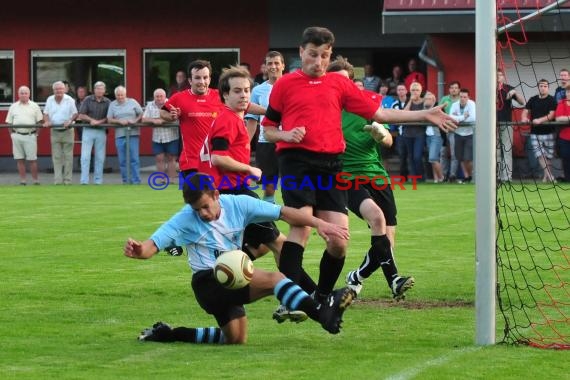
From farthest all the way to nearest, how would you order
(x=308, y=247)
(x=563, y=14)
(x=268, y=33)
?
(x=268, y=33)
(x=563, y=14)
(x=308, y=247)

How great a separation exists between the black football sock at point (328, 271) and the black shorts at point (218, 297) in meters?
1.23

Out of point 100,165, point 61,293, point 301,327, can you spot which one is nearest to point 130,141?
point 100,165

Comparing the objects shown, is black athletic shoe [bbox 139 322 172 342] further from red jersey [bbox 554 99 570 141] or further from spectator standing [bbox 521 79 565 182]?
spectator standing [bbox 521 79 565 182]

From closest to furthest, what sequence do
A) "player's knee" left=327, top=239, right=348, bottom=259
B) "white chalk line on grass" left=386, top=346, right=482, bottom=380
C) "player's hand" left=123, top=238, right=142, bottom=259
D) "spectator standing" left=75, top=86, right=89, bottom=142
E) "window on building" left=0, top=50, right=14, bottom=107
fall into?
1. "white chalk line on grass" left=386, top=346, right=482, bottom=380
2. "player's hand" left=123, top=238, right=142, bottom=259
3. "player's knee" left=327, top=239, right=348, bottom=259
4. "spectator standing" left=75, top=86, right=89, bottom=142
5. "window on building" left=0, top=50, right=14, bottom=107

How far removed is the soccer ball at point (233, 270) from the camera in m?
7.75

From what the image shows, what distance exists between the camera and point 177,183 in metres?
26.0

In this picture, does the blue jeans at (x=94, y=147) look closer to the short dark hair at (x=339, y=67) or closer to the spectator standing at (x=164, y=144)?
the spectator standing at (x=164, y=144)

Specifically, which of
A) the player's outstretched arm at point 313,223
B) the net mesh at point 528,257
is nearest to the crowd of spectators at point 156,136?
the net mesh at point 528,257

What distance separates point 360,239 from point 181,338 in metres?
6.88

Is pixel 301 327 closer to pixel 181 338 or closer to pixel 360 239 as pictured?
pixel 181 338

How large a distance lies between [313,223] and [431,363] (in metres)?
1.28

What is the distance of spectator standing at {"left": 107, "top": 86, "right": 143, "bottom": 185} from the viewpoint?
2591 centimetres

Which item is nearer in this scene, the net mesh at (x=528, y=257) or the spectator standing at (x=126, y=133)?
the net mesh at (x=528, y=257)

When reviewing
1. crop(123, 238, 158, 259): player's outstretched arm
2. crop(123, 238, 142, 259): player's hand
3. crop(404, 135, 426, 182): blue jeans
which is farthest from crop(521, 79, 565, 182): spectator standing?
crop(123, 238, 142, 259): player's hand
